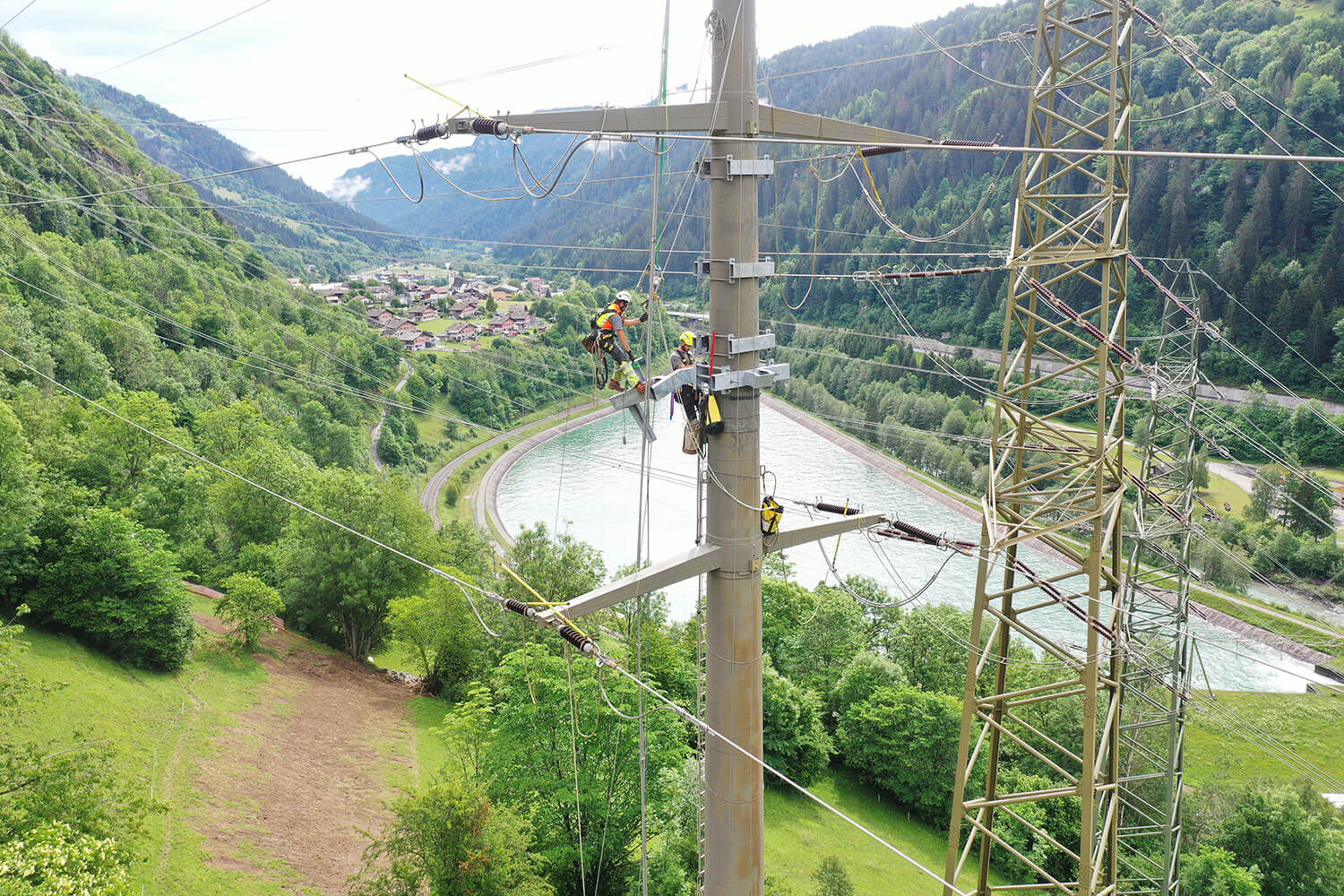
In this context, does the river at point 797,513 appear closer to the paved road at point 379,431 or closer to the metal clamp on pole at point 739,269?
the paved road at point 379,431

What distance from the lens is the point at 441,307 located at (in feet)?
375

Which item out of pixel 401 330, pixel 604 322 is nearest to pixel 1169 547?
pixel 604 322

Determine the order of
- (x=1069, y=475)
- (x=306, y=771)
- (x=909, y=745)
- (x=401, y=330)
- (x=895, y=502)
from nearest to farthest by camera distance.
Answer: (x=1069, y=475) → (x=306, y=771) → (x=909, y=745) → (x=895, y=502) → (x=401, y=330)

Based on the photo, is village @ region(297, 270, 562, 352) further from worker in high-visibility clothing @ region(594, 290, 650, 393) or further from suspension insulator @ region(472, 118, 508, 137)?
suspension insulator @ region(472, 118, 508, 137)

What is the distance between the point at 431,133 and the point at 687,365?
2.73 meters

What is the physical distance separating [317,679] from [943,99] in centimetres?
13910

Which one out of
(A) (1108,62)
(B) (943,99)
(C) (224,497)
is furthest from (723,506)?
(B) (943,99)

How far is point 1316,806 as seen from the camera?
26312 millimetres

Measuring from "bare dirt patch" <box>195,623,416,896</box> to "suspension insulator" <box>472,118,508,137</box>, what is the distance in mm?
14375

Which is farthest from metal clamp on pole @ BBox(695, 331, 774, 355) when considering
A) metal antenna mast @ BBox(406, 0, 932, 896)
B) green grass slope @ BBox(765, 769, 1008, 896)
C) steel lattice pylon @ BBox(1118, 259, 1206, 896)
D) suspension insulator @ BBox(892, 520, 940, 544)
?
green grass slope @ BBox(765, 769, 1008, 896)

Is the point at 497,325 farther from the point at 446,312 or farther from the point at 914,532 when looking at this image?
the point at 914,532

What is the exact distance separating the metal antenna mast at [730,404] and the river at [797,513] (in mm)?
35761

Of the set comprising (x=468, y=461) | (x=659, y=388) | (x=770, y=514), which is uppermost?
(x=659, y=388)

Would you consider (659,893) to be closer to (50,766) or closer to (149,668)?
(50,766)
